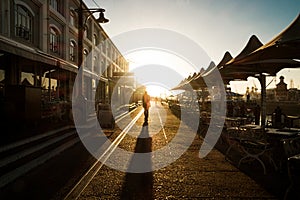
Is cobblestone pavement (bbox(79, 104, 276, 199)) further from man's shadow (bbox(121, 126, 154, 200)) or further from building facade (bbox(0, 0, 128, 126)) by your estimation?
building facade (bbox(0, 0, 128, 126))

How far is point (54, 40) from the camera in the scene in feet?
78.1

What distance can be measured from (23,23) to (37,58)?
759 cm

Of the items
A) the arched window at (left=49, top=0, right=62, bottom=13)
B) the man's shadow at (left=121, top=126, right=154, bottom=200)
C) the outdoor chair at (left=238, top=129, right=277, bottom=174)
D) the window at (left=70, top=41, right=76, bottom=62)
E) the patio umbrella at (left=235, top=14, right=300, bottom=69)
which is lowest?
the man's shadow at (left=121, top=126, right=154, bottom=200)

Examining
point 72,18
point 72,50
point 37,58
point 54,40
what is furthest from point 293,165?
point 72,18

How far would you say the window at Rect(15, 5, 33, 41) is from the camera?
57.5 feet

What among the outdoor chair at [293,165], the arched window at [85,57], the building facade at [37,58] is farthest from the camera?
the arched window at [85,57]

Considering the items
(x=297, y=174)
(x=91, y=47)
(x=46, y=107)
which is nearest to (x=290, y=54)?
(x=297, y=174)

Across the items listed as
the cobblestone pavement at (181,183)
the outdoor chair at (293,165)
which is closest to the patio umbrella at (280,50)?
the outdoor chair at (293,165)

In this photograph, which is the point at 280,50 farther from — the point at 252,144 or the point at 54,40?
the point at 54,40

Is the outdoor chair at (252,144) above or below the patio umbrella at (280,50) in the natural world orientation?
below

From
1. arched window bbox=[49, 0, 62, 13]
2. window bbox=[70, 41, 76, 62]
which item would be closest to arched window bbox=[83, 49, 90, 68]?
window bbox=[70, 41, 76, 62]

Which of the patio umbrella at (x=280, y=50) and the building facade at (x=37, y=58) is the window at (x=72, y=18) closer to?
the building facade at (x=37, y=58)

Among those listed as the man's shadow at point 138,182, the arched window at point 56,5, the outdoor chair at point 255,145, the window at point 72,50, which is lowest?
the man's shadow at point 138,182

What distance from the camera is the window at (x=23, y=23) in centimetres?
1753
